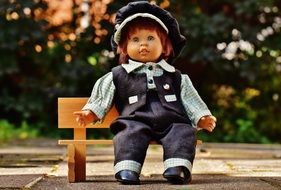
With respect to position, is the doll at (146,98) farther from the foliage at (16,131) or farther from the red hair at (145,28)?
the foliage at (16,131)

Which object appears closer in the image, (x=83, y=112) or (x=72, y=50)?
(x=83, y=112)

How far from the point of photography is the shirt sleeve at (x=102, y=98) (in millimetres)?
3979

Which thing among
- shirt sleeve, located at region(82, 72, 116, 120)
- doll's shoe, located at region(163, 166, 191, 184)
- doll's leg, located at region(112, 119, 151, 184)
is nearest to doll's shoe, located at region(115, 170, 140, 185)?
doll's leg, located at region(112, 119, 151, 184)

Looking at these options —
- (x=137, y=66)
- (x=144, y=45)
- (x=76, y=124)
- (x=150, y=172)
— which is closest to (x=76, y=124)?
(x=76, y=124)

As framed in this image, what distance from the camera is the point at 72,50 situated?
31.5 ft

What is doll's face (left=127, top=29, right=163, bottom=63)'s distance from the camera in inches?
160

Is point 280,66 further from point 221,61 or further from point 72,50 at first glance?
point 72,50

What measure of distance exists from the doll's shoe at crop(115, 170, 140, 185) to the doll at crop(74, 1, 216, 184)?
0.03 metres

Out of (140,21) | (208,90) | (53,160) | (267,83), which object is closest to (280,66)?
(267,83)

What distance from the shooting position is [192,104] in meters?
4.05

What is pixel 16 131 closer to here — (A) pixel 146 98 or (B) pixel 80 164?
(B) pixel 80 164

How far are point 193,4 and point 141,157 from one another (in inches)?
238

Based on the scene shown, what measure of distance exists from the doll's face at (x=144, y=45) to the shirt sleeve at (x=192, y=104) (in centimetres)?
24

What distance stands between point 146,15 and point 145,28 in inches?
3.1
